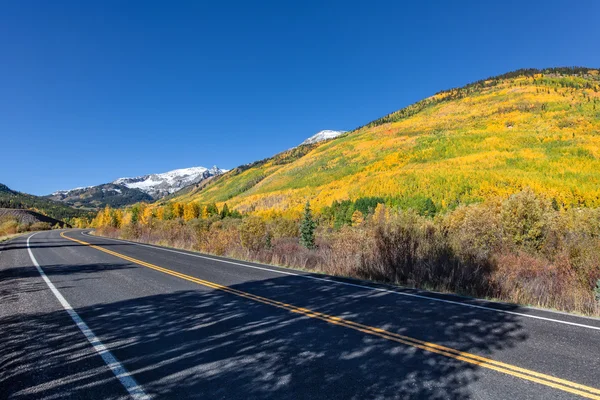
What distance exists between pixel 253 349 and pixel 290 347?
1.63 feet

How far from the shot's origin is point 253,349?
412 cm

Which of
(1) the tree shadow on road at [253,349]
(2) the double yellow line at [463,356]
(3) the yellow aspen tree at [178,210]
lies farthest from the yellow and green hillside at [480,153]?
(2) the double yellow line at [463,356]

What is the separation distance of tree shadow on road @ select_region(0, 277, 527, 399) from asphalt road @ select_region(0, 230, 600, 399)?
0.02 metres

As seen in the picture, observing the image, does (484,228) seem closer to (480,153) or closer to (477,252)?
(477,252)

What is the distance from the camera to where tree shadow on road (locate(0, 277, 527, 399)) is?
3.20 m

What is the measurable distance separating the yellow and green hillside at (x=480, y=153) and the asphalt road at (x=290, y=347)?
49.3 meters

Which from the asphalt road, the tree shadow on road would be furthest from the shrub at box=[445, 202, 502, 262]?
the tree shadow on road

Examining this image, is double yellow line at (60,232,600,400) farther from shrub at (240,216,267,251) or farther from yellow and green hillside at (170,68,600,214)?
yellow and green hillside at (170,68,600,214)

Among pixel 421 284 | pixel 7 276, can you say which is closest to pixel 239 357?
pixel 421 284

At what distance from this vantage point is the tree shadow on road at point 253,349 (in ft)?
10.5

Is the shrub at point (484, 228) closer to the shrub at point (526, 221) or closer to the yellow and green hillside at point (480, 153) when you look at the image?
the shrub at point (526, 221)

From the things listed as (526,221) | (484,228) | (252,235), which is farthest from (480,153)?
(252,235)

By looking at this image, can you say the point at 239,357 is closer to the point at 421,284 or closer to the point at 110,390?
the point at 110,390

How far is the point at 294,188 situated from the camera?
151 meters
